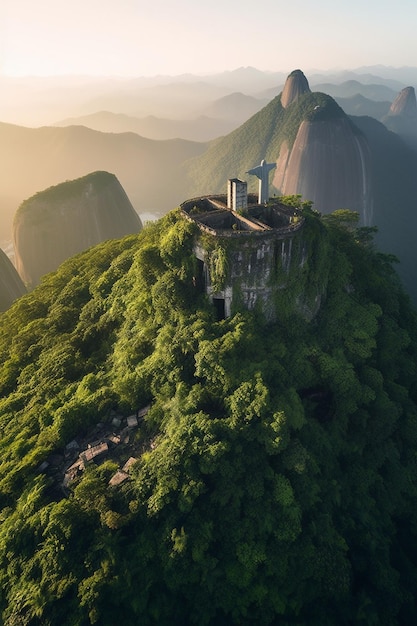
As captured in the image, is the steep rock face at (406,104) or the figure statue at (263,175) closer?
the figure statue at (263,175)

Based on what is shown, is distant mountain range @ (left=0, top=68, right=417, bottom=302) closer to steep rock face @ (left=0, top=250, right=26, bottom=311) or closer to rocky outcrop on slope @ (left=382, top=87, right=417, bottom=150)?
rocky outcrop on slope @ (left=382, top=87, right=417, bottom=150)

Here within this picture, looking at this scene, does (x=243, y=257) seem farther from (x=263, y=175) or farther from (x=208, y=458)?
(x=208, y=458)

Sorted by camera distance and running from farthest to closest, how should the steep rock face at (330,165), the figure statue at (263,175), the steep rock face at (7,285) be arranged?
the steep rock face at (330,165) < the steep rock face at (7,285) < the figure statue at (263,175)

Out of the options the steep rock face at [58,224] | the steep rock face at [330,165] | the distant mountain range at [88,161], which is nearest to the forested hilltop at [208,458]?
the steep rock face at [58,224]

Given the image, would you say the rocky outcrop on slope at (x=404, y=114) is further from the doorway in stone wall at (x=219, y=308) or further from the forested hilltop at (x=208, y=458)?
the doorway in stone wall at (x=219, y=308)

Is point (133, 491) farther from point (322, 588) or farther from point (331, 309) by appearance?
point (331, 309)

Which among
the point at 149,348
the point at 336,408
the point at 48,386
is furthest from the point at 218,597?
the point at 48,386

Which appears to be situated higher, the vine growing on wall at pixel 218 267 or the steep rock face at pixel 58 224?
the vine growing on wall at pixel 218 267
